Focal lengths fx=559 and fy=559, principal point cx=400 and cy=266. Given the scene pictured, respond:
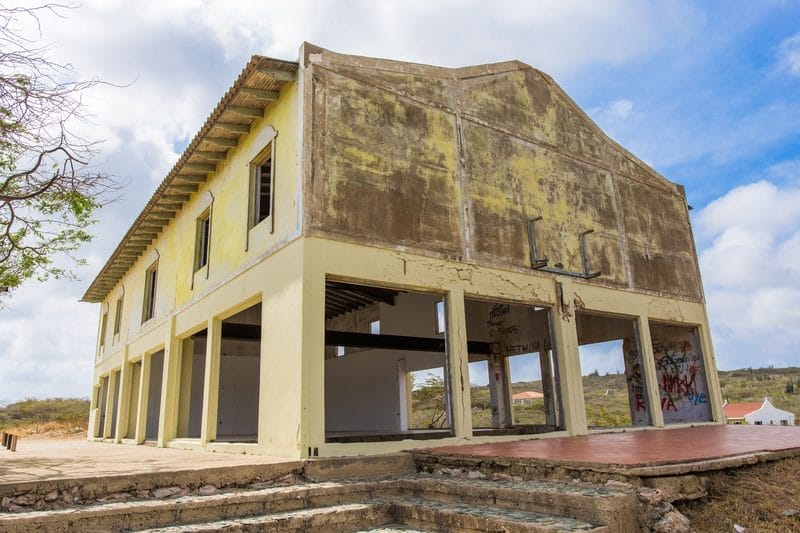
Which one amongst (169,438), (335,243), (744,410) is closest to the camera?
(335,243)

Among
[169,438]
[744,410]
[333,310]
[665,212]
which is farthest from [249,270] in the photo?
[744,410]

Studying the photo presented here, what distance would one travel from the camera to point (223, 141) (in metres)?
10.6

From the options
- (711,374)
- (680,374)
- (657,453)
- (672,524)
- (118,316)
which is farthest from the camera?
(118,316)

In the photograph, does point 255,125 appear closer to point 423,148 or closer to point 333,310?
point 423,148

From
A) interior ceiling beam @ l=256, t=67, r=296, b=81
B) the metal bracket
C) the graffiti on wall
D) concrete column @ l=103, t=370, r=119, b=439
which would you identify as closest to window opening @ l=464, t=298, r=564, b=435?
the graffiti on wall

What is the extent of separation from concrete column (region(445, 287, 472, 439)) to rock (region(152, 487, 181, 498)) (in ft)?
13.7

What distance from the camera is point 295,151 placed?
26.9ft

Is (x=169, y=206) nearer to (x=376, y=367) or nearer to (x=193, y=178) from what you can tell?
(x=193, y=178)

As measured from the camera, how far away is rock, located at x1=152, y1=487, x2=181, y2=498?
5.17 metres

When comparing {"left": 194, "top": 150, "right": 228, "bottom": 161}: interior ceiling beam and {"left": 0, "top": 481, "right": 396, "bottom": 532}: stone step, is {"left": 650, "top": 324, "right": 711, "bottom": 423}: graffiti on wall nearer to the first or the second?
{"left": 0, "top": 481, "right": 396, "bottom": 532}: stone step

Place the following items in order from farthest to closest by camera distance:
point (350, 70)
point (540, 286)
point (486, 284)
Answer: point (540, 286), point (486, 284), point (350, 70)

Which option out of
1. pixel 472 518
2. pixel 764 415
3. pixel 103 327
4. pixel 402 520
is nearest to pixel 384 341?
pixel 402 520

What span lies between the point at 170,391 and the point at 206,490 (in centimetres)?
725

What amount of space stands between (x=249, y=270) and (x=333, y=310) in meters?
11.7
